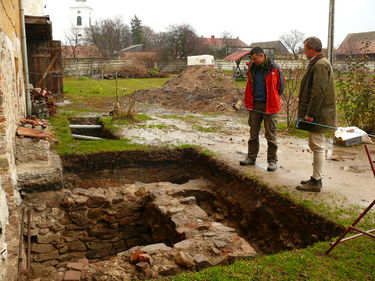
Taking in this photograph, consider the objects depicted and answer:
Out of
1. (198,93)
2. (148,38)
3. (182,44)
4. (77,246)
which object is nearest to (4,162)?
(77,246)

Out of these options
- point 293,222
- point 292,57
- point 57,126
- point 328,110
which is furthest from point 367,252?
point 57,126

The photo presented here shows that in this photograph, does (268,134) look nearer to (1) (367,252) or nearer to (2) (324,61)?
(2) (324,61)

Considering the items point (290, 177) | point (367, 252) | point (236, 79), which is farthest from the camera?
point (236, 79)

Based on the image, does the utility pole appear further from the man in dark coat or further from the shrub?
the man in dark coat

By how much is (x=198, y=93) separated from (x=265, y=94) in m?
13.5

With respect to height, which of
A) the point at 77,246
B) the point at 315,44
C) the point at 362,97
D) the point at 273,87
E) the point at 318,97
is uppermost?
the point at 315,44

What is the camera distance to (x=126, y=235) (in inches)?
280

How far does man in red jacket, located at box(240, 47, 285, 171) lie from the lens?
6.41m

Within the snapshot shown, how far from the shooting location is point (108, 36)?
52.6 meters

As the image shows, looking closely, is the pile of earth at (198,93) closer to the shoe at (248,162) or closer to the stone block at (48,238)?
the shoe at (248,162)

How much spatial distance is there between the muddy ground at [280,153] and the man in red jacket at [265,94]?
2.16ft

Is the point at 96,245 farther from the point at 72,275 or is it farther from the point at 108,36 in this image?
the point at 108,36

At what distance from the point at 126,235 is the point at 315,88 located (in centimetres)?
432

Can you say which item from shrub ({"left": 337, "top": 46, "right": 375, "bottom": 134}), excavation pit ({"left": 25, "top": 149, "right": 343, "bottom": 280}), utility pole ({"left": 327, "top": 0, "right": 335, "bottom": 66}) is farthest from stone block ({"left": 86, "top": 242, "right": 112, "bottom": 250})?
utility pole ({"left": 327, "top": 0, "right": 335, "bottom": 66})
